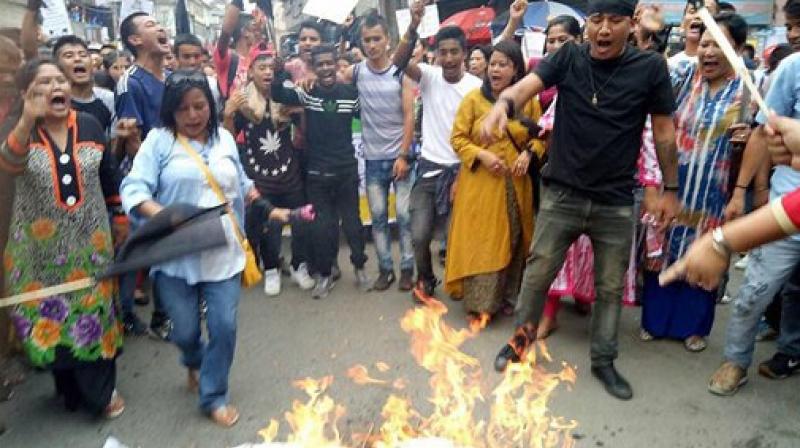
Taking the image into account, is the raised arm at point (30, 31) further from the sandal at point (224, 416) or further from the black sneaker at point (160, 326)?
the sandal at point (224, 416)

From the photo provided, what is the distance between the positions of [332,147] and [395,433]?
2.98 meters

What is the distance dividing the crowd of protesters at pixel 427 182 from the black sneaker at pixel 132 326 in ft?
0.05

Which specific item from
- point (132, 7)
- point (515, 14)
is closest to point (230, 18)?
point (132, 7)

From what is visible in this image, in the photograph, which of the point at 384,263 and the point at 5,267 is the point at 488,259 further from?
the point at 5,267

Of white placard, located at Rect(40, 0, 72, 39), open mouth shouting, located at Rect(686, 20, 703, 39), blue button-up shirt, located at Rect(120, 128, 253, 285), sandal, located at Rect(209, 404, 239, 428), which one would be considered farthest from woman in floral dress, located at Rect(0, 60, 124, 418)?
open mouth shouting, located at Rect(686, 20, 703, 39)

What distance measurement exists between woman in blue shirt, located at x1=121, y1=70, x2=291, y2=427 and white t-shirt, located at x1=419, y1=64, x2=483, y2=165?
6.93ft

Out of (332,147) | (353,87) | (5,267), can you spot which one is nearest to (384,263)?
(332,147)

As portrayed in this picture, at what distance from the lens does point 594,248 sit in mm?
3939

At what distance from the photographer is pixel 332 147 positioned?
18.2ft

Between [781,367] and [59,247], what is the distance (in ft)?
14.5

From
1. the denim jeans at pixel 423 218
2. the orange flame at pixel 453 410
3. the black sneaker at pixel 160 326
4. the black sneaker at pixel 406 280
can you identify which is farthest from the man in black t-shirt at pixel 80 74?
the black sneaker at pixel 406 280

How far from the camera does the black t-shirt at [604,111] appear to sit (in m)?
3.57

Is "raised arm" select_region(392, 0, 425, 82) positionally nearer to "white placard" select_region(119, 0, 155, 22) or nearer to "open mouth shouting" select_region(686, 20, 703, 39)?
"open mouth shouting" select_region(686, 20, 703, 39)

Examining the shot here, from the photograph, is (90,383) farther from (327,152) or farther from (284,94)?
(284,94)
